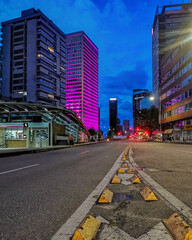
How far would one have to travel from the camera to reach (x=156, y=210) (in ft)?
9.34

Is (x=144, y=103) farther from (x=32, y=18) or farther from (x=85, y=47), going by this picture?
(x=32, y=18)

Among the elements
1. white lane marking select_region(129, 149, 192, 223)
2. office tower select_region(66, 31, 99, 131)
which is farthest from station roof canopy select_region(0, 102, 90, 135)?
office tower select_region(66, 31, 99, 131)

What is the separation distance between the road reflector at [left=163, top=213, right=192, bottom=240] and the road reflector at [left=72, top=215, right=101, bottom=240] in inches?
33.5

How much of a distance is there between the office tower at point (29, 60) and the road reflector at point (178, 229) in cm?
8633

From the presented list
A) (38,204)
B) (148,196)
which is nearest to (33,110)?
(38,204)

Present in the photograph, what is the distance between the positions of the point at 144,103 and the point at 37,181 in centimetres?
18453

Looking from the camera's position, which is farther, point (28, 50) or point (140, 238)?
point (28, 50)

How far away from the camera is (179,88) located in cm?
4462

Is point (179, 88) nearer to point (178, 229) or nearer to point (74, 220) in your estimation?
point (178, 229)

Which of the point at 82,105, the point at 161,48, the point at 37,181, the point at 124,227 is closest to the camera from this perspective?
the point at 124,227

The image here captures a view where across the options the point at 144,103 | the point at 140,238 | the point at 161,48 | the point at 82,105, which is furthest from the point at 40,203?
the point at 144,103

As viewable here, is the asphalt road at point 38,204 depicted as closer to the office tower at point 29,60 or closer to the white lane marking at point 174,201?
the white lane marking at point 174,201

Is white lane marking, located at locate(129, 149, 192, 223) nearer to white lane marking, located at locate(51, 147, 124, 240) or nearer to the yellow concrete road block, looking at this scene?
the yellow concrete road block

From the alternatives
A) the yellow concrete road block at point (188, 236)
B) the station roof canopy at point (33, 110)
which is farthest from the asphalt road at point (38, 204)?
the station roof canopy at point (33, 110)
